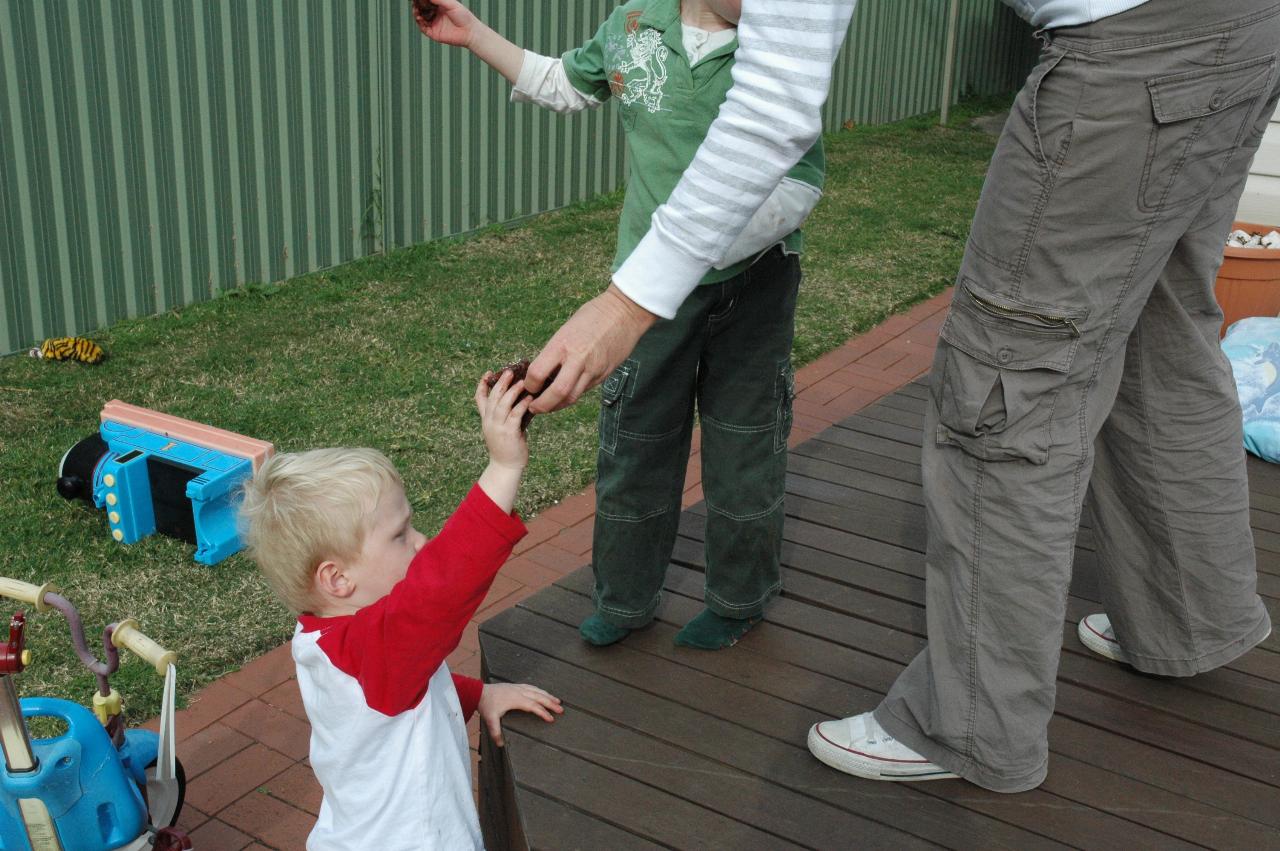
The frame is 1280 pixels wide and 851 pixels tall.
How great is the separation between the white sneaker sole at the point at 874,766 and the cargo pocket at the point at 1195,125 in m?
1.02

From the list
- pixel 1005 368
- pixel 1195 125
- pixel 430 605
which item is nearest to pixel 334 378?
pixel 430 605

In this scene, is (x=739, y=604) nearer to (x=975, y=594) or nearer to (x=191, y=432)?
(x=975, y=594)

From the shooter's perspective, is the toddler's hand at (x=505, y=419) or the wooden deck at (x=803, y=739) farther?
the wooden deck at (x=803, y=739)

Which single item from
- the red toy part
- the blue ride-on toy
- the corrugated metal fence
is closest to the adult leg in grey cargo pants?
the blue ride-on toy

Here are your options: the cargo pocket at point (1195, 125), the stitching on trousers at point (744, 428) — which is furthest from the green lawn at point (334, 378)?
the cargo pocket at point (1195, 125)

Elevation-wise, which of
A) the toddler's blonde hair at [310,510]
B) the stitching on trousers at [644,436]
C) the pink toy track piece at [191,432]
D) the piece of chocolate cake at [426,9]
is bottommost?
the pink toy track piece at [191,432]

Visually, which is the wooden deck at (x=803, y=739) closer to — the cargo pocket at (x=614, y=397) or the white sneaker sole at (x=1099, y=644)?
the white sneaker sole at (x=1099, y=644)

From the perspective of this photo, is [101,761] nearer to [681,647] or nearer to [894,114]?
[681,647]

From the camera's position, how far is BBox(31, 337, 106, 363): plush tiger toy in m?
5.13

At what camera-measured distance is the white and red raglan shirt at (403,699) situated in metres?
1.84

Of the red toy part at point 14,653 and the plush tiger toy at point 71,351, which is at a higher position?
the red toy part at point 14,653

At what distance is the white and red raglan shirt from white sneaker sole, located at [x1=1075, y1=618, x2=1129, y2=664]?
1.35 m

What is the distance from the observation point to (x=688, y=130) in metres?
2.33

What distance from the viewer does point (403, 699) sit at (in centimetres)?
194
